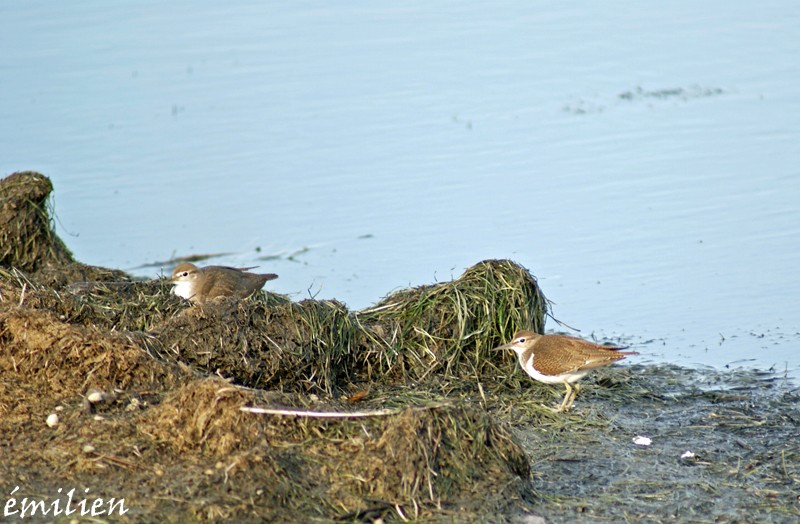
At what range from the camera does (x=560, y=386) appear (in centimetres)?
871

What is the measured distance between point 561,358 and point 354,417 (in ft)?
6.72

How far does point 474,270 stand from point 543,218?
339 cm

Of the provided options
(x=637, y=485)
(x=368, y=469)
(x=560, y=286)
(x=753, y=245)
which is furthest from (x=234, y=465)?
(x=753, y=245)

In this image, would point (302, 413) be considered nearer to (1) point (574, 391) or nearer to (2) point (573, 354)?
(2) point (573, 354)

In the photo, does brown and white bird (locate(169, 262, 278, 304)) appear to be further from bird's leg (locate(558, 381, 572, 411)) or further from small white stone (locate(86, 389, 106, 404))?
bird's leg (locate(558, 381, 572, 411))

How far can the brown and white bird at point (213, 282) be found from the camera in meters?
9.51

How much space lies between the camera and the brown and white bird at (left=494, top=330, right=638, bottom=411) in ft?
26.9

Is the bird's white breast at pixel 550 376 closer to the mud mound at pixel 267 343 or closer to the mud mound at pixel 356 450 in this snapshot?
the mud mound at pixel 267 343

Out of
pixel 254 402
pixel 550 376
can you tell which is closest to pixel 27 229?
pixel 254 402

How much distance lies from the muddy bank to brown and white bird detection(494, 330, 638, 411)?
0.78ft

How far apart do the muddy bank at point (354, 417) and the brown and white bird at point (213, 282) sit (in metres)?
0.21

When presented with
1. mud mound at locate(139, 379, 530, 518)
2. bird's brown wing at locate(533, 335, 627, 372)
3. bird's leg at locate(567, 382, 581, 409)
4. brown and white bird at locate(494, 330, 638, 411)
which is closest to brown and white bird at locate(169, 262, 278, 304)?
brown and white bird at locate(494, 330, 638, 411)

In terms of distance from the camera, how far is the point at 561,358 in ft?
27.0

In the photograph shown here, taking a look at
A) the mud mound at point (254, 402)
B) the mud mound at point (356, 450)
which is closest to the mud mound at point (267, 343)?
the mud mound at point (254, 402)
